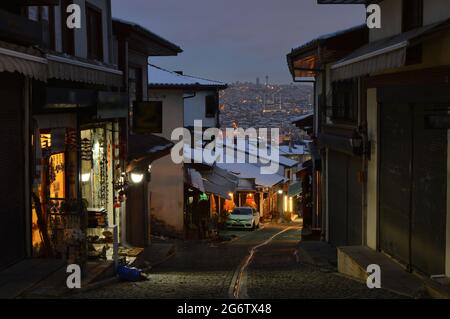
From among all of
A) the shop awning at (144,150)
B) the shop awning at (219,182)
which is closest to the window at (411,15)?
the shop awning at (144,150)

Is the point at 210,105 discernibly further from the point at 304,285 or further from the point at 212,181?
the point at 304,285

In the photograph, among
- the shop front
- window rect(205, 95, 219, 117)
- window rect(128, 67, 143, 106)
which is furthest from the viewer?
window rect(205, 95, 219, 117)

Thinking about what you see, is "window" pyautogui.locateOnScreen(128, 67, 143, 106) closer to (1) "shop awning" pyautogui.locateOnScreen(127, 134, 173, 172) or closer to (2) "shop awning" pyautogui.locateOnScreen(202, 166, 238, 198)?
(1) "shop awning" pyautogui.locateOnScreen(127, 134, 173, 172)

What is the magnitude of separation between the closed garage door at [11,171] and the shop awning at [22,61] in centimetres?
119

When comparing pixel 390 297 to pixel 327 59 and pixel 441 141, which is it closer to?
pixel 441 141

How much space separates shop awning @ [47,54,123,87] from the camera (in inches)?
484

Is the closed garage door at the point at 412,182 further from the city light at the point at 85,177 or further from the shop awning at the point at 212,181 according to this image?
the shop awning at the point at 212,181

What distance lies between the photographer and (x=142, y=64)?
25.0 meters

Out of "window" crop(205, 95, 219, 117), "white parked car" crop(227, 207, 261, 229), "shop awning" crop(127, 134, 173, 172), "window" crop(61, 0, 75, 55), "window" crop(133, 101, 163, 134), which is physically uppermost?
"window" crop(61, 0, 75, 55)

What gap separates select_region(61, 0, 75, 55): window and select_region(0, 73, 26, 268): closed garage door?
126 inches

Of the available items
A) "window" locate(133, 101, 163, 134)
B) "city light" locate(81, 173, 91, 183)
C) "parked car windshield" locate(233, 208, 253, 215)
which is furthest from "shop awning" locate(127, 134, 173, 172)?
"parked car windshield" locate(233, 208, 253, 215)

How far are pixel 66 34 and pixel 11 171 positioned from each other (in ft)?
15.7
